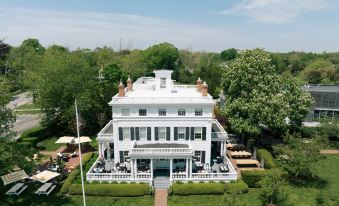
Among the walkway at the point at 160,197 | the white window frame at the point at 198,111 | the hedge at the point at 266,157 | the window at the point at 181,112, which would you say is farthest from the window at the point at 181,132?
the hedge at the point at 266,157

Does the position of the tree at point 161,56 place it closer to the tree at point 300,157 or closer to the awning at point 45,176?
the awning at point 45,176

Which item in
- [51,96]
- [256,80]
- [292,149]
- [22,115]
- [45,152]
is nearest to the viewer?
[292,149]

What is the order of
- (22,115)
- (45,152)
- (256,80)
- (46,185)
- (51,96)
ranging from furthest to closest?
(22,115), (51,96), (45,152), (256,80), (46,185)

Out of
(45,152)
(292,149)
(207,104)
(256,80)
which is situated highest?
(256,80)

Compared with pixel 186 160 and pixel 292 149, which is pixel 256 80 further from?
pixel 186 160

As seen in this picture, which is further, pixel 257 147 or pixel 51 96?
pixel 51 96

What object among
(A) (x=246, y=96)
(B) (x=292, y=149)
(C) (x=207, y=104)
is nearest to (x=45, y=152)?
(C) (x=207, y=104)

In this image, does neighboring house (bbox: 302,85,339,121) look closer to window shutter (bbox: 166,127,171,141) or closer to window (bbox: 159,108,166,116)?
window shutter (bbox: 166,127,171,141)

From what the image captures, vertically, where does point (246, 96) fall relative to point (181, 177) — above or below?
above

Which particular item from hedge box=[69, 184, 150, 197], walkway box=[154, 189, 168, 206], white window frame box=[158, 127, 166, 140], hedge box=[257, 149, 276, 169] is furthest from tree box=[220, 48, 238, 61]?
hedge box=[69, 184, 150, 197]
